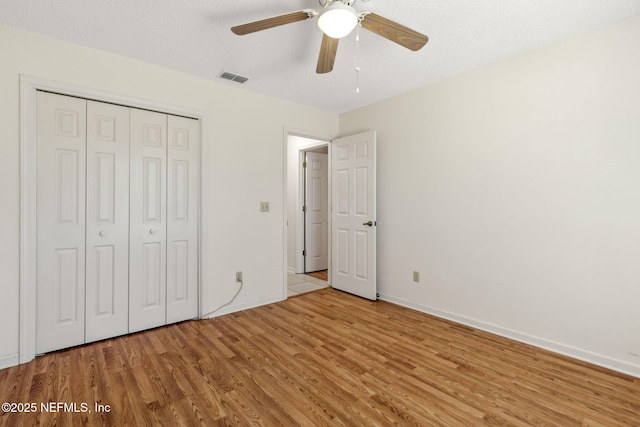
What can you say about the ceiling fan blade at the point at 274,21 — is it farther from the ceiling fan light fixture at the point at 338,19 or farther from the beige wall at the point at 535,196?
the beige wall at the point at 535,196

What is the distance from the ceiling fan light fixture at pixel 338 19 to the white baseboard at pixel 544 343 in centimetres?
273

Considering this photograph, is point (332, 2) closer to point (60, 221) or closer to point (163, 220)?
point (163, 220)

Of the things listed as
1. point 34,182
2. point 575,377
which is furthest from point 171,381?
point 575,377

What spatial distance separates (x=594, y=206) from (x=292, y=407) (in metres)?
2.53

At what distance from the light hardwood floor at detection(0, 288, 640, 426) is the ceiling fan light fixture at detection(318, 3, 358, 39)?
209 cm

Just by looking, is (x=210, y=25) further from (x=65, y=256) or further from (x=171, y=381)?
(x=171, y=381)

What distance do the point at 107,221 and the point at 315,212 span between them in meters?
3.16

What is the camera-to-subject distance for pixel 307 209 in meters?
5.15

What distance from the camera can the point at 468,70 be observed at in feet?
9.50

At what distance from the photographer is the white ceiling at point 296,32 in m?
1.96

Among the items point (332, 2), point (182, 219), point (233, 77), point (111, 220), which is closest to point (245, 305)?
point (182, 219)

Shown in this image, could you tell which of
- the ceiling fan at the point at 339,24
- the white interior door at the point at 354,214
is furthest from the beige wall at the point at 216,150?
the ceiling fan at the point at 339,24

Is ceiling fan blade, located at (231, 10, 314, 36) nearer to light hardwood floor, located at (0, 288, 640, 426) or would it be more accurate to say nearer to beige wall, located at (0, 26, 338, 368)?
beige wall, located at (0, 26, 338, 368)

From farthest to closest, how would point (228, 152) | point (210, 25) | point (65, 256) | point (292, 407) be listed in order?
point (228, 152) → point (65, 256) → point (210, 25) → point (292, 407)
